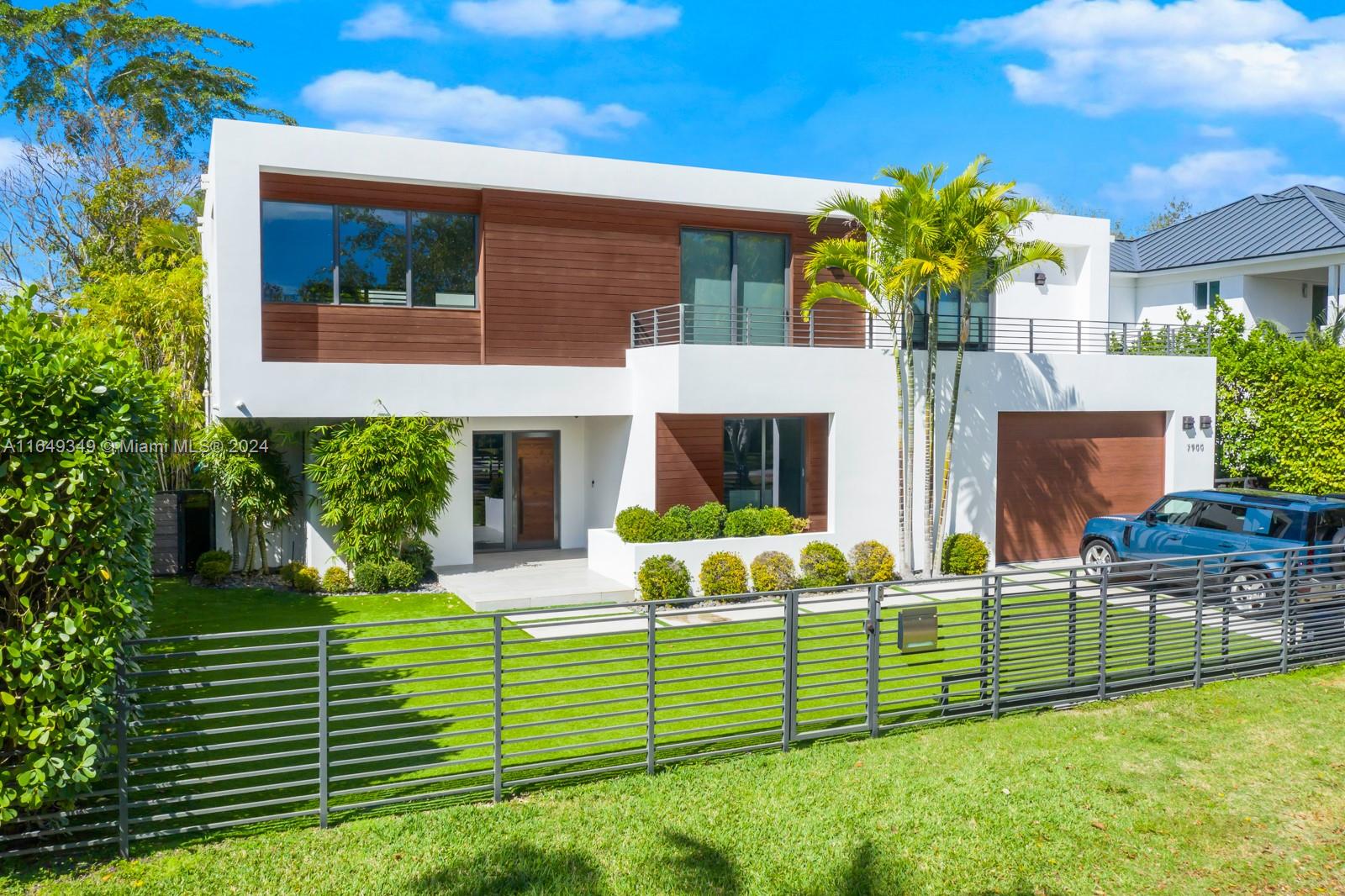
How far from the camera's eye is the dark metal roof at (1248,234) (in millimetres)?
25500

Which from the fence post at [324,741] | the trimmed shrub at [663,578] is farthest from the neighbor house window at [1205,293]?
the fence post at [324,741]

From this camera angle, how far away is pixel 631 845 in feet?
20.4

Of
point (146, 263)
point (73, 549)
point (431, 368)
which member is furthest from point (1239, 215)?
point (73, 549)

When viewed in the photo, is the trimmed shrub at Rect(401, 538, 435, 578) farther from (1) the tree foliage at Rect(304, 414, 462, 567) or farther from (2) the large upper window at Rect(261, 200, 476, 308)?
(2) the large upper window at Rect(261, 200, 476, 308)

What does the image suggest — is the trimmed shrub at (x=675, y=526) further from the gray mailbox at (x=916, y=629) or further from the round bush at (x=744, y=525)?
the gray mailbox at (x=916, y=629)

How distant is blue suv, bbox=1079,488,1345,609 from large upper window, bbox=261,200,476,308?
10.9 m

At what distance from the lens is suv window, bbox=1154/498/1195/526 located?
14.3m

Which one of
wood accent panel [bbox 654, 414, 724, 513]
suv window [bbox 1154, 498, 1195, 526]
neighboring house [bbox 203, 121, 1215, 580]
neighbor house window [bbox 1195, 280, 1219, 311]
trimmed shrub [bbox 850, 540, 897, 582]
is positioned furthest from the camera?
neighbor house window [bbox 1195, 280, 1219, 311]

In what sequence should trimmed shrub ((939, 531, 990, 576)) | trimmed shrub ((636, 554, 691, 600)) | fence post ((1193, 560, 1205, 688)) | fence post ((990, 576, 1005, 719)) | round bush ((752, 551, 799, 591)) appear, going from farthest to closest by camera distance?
1. trimmed shrub ((939, 531, 990, 576))
2. round bush ((752, 551, 799, 591))
3. trimmed shrub ((636, 554, 691, 600))
4. fence post ((1193, 560, 1205, 688))
5. fence post ((990, 576, 1005, 719))

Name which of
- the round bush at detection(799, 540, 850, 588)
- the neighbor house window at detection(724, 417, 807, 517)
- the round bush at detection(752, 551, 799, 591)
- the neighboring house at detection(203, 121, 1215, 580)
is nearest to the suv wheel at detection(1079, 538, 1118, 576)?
the neighboring house at detection(203, 121, 1215, 580)

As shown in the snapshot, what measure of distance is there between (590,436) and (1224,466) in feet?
46.5

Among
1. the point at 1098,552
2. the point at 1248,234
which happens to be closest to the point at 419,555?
the point at 1098,552

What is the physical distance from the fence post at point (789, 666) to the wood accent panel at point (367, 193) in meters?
10.7

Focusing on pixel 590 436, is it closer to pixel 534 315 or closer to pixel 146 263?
pixel 534 315
